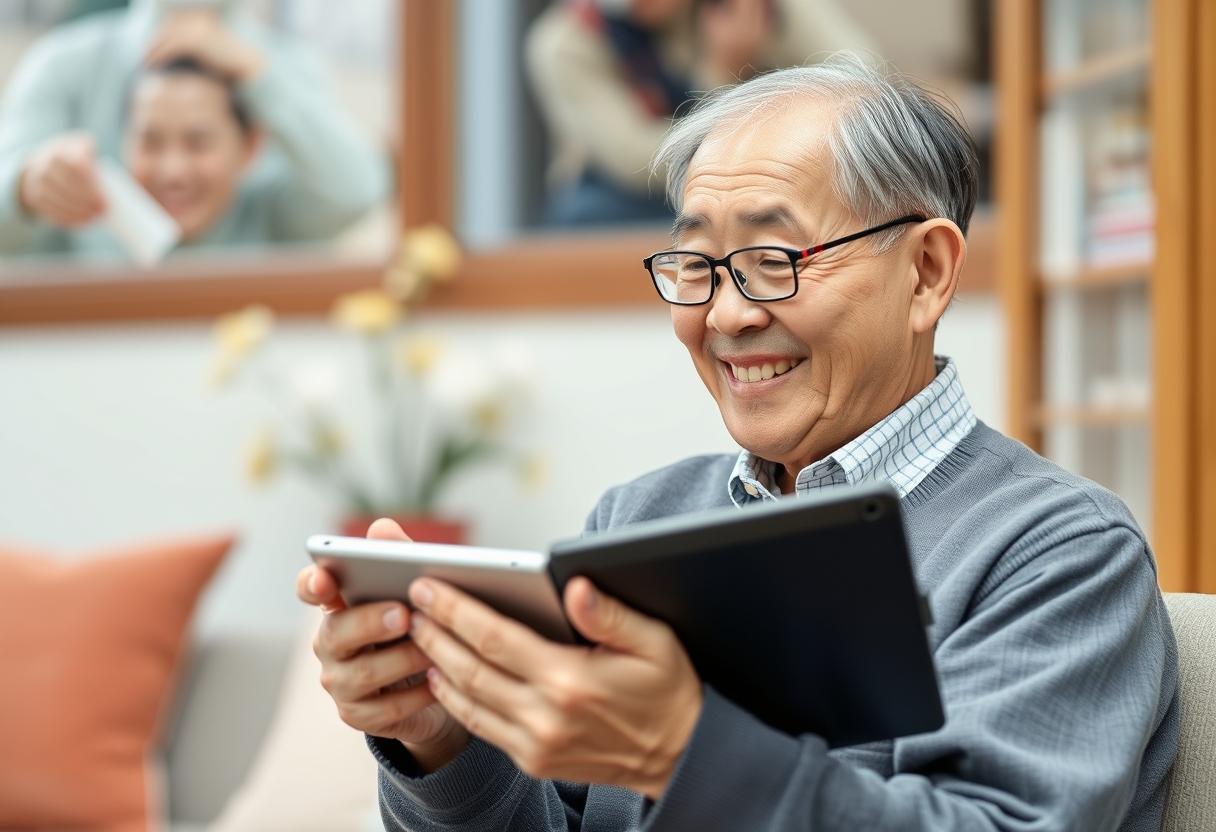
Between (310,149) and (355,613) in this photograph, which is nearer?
(355,613)

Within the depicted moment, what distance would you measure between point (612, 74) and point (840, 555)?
7.71 feet

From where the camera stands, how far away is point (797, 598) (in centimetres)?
80

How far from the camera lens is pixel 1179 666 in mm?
1122

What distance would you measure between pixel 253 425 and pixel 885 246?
90.5 inches

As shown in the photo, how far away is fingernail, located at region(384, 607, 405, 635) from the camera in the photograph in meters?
0.88

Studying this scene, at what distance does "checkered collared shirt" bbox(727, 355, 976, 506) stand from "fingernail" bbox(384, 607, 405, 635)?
44 centimetres

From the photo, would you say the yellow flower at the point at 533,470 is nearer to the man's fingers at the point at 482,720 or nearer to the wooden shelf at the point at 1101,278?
the wooden shelf at the point at 1101,278

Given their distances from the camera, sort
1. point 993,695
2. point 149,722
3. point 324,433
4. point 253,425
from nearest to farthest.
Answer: point 993,695 < point 149,722 < point 324,433 < point 253,425

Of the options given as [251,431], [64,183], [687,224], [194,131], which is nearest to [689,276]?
[687,224]

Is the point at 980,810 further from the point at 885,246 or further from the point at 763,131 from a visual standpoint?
the point at 763,131

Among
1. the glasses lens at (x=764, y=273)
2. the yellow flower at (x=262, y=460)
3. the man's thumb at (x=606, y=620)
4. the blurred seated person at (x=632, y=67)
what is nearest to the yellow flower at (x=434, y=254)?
the blurred seated person at (x=632, y=67)

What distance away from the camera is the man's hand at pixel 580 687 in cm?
80

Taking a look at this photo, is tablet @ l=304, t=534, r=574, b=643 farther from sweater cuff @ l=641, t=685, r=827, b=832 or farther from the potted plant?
the potted plant

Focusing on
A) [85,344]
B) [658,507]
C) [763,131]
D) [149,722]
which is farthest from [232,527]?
[763,131]
